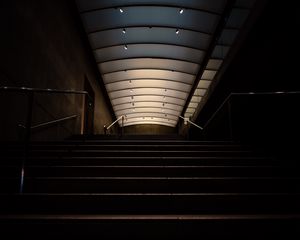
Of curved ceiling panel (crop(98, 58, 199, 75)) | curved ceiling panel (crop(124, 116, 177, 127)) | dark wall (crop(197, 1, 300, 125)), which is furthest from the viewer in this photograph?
curved ceiling panel (crop(124, 116, 177, 127))

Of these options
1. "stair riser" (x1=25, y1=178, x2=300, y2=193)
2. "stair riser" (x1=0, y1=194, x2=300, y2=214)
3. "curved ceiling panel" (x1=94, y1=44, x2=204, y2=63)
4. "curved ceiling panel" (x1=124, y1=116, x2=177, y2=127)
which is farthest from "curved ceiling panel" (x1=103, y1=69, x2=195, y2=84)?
"stair riser" (x1=0, y1=194, x2=300, y2=214)

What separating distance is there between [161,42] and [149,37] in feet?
1.55

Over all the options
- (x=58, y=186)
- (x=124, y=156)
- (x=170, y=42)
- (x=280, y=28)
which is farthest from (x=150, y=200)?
(x=170, y=42)

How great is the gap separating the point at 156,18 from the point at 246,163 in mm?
6441

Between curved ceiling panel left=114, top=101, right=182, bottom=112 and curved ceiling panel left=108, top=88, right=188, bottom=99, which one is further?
curved ceiling panel left=114, top=101, right=182, bottom=112

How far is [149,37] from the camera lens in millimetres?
10336

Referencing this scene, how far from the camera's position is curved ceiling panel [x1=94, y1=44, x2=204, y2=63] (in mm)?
10883

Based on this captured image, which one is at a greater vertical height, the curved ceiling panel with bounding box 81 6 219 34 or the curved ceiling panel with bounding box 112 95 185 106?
the curved ceiling panel with bounding box 81 6 219 34

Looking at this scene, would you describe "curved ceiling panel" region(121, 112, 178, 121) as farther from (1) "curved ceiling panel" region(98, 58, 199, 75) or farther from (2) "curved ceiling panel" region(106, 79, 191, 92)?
(1) "curved ceiling panel" region(98, 58, 199, 75)

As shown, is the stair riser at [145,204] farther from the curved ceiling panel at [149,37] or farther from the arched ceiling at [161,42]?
the curved ceiling panel at [149,37]

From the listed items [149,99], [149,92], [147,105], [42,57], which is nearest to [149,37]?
Result: [42,57]

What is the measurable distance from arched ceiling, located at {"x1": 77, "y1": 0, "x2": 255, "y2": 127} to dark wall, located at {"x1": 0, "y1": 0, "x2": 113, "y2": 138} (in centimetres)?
86

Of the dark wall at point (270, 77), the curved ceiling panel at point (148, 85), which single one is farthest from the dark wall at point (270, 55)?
the curved ceiling panel at point (148, 85)

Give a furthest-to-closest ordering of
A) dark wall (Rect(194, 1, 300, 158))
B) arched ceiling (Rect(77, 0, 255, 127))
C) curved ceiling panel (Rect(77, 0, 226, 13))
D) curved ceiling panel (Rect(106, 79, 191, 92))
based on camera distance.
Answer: curved ceiling panel (Rect(106, 79, 191, 92)) < arched ceiling (Rect(77, 0, 255, 127)) < curved ceiling panel (Rect(77, 0, 226, 13)) < dark wall (Rect(194, 1, 300, 158))
